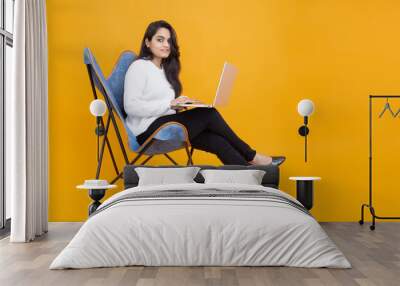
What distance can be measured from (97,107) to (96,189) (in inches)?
37.5

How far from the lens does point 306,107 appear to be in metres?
6.12

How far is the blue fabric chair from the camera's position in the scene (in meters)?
6.09

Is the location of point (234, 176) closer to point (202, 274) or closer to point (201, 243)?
point (201, 243)

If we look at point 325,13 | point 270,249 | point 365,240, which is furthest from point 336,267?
point 325,13

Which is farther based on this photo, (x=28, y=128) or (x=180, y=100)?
(x=180, y=100)

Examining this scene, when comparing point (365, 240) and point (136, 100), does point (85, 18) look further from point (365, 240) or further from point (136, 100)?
point (365, 240)

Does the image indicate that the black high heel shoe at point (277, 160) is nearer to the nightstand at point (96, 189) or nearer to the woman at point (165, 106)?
the woman at point (165, 106)

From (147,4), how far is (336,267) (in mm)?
3965

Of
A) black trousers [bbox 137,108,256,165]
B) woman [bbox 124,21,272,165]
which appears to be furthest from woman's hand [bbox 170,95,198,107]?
black trousers [bbox 137,108,256,165]

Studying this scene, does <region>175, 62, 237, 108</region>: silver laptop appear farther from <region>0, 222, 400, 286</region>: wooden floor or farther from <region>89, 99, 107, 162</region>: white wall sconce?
<region>0, 222, 400, 286</region>: wooden floor

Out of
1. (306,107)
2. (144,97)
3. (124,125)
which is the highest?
(144,97)

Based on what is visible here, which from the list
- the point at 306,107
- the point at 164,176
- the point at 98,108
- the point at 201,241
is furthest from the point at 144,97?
the point at 201,241

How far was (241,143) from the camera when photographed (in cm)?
623

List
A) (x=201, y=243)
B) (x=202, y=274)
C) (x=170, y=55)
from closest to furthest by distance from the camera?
(x=202, y=274), (x=201, y=243), (x=170, y=55)
